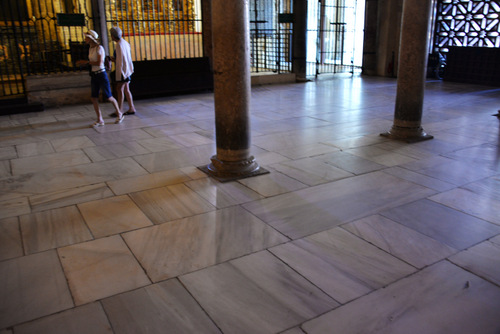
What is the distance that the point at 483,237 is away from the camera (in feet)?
12.4

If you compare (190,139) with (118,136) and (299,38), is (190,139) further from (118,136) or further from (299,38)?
(299,38)

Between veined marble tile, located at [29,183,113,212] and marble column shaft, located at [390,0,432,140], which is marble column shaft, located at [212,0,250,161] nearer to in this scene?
veined marble tile, located at [29,183,113,212]

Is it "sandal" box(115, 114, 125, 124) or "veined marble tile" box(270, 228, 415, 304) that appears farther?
"sandal" box(115, 114, 125, 124)

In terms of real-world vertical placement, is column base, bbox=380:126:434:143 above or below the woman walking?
below

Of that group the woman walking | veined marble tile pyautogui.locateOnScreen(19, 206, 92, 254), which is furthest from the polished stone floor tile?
veined marble tile pyautogui.locateOnScreen(19, 206, 92, 254)

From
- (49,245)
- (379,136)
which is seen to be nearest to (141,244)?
(49,245)

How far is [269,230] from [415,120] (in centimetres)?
405

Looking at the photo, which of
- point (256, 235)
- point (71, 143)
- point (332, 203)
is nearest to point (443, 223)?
point (332, 203)

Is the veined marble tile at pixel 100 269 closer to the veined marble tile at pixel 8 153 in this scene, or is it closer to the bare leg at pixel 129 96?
the veined marble tile at pixel 8 153

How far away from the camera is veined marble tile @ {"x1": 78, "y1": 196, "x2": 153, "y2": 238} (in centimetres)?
405

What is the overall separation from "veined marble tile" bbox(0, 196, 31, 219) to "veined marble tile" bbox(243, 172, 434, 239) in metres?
2.28

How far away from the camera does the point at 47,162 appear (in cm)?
610

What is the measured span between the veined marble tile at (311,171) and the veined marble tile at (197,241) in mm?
1233

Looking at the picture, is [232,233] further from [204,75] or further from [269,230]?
[204,75]
